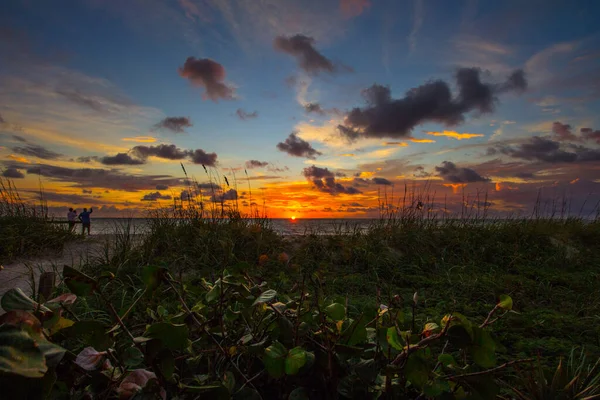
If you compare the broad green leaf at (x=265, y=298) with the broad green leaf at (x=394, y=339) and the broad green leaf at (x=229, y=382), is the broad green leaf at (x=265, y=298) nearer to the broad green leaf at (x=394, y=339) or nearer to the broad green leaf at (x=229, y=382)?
the broad green leaf at (x=229, y=382)

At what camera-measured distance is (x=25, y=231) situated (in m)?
7.82

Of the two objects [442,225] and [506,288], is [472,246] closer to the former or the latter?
[442,225]

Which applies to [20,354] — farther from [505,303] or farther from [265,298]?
[505,303]

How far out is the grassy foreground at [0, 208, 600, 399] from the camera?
1158mm

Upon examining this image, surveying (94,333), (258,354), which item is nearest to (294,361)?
(258,354)

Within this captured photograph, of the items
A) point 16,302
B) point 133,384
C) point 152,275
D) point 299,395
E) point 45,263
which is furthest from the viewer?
point 45,263

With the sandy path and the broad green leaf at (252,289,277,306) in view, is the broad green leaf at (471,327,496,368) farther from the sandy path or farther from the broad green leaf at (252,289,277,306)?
the sandy path

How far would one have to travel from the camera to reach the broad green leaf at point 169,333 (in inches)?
45.4

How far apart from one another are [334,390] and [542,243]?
7987 millimetres

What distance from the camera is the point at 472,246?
693cm

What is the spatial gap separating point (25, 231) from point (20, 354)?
872 cm

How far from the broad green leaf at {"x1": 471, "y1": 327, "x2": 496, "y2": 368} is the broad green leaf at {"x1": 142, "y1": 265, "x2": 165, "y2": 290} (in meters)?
0.98

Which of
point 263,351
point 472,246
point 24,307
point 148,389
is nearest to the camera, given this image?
point 24,307

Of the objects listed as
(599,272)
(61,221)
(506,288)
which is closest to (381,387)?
(506,288)
